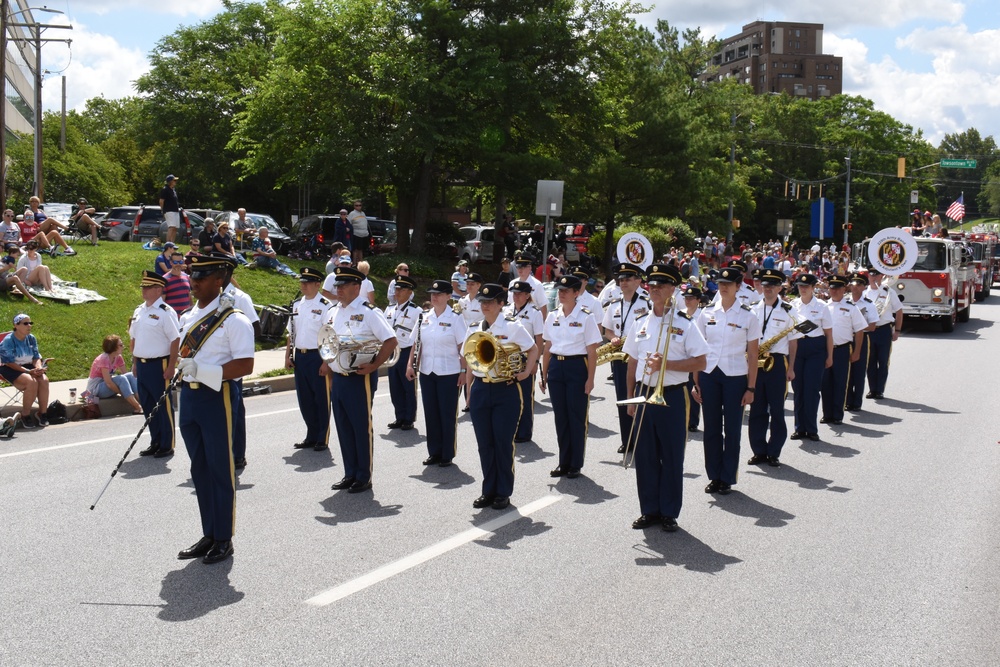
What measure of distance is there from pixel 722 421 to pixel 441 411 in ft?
9.24

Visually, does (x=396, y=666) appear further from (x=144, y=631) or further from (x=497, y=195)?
(x=497, y=195)

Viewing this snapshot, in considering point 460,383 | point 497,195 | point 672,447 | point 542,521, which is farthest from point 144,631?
point 497,195

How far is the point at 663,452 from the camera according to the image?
7.81 meters

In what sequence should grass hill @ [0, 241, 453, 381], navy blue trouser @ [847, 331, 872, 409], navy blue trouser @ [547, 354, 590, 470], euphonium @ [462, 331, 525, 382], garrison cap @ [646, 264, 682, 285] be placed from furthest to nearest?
grass hill @ [0, 241, 453, 381] → navy blue trouser @ [847, 331, 872, 409] → navy blue trouser @ [547, 354, 590, 470] → euphonium @ [462, 331, 525, 382] → garrison cap @ [646, 264, 682, 285]

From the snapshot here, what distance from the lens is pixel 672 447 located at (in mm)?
7738

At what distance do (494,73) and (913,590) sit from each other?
23.5 meters

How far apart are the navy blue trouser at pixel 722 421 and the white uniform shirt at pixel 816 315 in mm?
2935

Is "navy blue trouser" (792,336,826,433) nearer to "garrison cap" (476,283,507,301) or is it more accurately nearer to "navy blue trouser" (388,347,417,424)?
"navy blue trouser" (388,347,417,424)

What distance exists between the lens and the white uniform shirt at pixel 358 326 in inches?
346

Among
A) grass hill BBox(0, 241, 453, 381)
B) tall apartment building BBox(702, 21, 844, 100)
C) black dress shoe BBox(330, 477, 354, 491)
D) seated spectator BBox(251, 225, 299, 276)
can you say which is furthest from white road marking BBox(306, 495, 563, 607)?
tall apartment building BBox(702, 21, 844, 100)

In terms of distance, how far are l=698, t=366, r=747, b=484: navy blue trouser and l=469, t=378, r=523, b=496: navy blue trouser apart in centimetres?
189

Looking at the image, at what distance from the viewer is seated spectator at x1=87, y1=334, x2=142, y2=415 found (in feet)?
43.0

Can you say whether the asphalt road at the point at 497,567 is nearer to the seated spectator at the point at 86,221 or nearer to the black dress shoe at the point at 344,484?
the black dress shoe at the point at 344,484

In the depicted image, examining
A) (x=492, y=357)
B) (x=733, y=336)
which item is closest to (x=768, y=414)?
(x=733, y=336)
